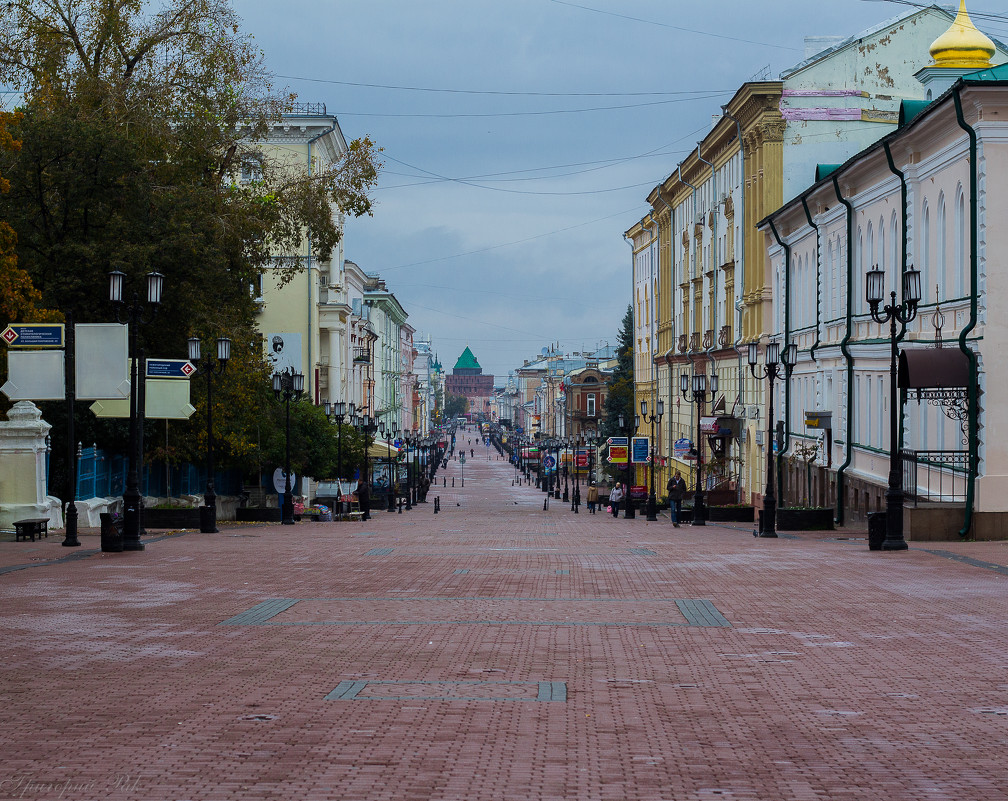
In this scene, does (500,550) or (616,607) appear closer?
(616,607)

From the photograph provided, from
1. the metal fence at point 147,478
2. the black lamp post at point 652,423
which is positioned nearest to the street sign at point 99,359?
the metal fence at point 147,478

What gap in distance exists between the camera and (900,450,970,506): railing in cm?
2534

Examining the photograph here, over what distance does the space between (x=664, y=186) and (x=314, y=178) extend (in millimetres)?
38561

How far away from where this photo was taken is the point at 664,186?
244 feet

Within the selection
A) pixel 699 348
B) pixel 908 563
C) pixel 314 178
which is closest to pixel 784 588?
pixel 908 563

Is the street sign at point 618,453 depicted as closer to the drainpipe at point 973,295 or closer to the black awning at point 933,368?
the black awning at point 933,368

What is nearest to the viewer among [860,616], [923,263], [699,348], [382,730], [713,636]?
[382,730]

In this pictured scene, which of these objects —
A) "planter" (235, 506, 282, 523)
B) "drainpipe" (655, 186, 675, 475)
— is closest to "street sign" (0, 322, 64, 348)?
"planter" (235, 506, 282, 523)

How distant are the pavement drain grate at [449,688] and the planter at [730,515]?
32.6 metres

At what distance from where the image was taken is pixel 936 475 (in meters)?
26.9

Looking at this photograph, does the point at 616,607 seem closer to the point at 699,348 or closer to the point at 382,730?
the point at 382,730

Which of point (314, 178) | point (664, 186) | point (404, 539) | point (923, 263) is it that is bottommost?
point (404, 539)

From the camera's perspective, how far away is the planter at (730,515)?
41.9 metres

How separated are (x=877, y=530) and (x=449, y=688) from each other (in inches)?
550
